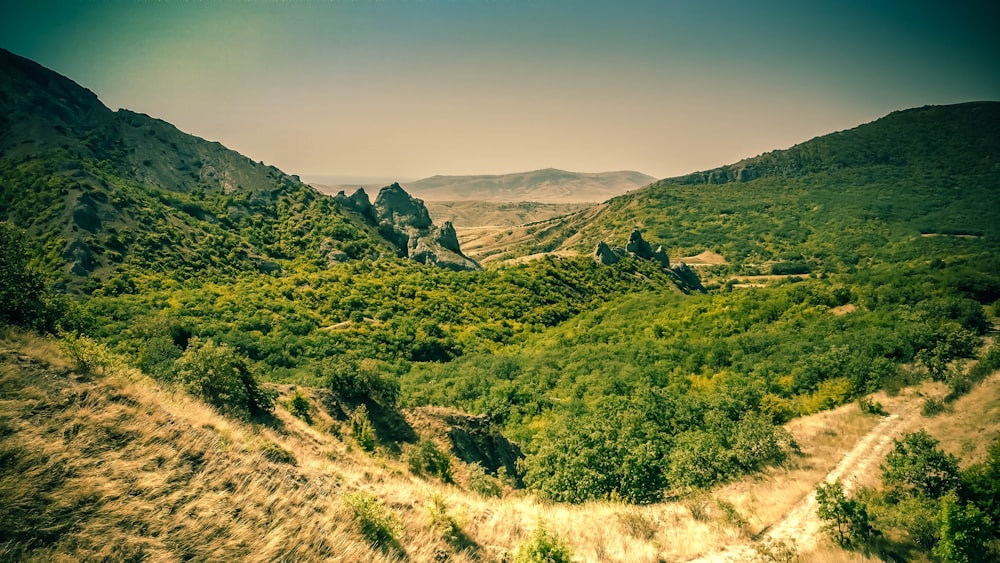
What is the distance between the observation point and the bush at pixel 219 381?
18406 mm

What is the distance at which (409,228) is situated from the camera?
120375 mm

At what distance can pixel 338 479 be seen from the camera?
45.2ft

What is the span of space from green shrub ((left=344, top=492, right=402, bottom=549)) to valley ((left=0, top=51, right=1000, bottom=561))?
9cm

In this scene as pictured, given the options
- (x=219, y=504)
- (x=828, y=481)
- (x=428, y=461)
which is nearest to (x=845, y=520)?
(x=828, y=481)

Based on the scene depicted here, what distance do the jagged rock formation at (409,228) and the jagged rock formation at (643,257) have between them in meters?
31.3

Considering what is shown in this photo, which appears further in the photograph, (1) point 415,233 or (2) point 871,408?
(1) point 415,233

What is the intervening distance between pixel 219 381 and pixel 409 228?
342 feet

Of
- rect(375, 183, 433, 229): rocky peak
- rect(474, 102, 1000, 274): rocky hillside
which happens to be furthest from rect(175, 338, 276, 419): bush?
rect(474, 102, 1000, 274): rocky hillside

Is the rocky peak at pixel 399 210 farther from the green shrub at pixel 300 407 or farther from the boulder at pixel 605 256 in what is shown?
the green shrub at pixel 300 407

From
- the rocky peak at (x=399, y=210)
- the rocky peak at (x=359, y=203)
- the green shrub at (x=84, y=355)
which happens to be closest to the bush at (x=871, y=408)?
the green shrub at (x=84, y=355)

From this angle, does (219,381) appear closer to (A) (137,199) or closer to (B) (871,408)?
(B) (871,408)

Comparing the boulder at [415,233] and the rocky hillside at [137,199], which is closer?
the rocky hillside at [137,199]

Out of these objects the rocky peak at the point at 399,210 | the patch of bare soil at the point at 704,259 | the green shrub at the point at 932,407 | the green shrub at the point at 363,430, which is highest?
the rocky peak at the point at 399,210

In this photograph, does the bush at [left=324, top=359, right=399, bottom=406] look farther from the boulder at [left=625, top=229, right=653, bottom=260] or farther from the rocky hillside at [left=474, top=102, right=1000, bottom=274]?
the rocky hillside at [left=474, top=102, right=1000, bottom=274]
